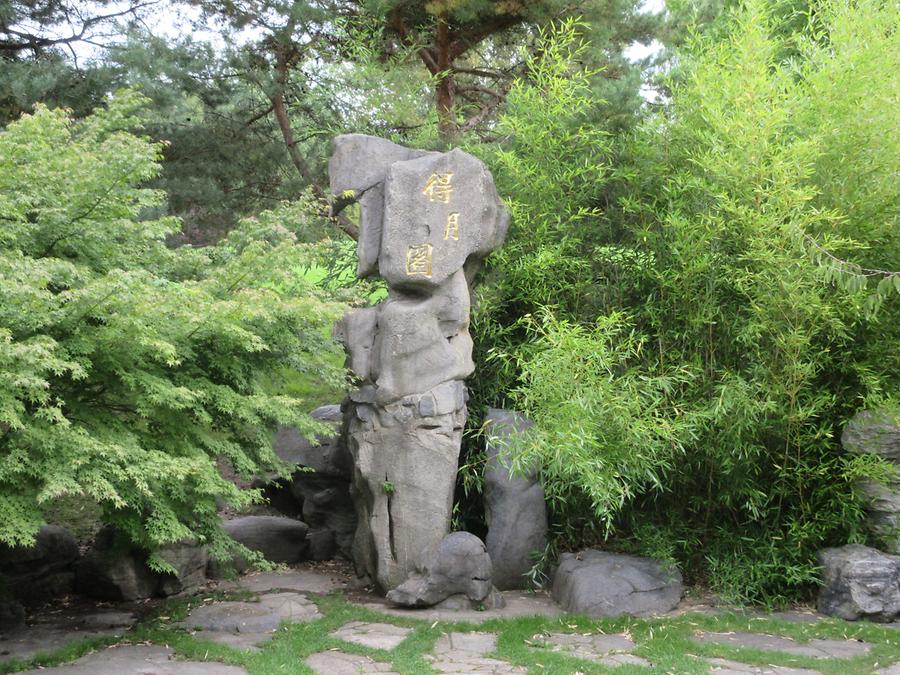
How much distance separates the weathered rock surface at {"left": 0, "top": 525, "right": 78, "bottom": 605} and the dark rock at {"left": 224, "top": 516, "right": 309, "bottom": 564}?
1.20 meters

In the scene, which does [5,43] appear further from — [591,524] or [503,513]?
[591,524]

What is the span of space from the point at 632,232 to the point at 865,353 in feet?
5.85

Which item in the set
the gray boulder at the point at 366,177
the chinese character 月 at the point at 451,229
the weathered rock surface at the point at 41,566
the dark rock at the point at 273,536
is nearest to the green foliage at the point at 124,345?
the gray boulder at the point at 366,177

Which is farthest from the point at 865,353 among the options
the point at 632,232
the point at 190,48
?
the point at 190,48

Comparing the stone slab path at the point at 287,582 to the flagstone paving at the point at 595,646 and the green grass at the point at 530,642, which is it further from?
the flagstone paving at the point at 595,646

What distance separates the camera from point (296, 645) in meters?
5.02

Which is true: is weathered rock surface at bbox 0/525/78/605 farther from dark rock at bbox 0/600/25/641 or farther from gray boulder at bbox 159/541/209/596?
gray boulder at bbox 159/541/209/596

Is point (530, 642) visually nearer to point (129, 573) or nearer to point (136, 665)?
point (136, 665)

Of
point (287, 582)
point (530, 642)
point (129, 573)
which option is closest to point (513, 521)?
point (530, 642)

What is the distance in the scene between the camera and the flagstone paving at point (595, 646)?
480 centimetres

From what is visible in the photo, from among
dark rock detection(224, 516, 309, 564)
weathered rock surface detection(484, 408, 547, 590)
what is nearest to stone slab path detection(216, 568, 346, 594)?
dark rock detection(224, 516, 309, 564)

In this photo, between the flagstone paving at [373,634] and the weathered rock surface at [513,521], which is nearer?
the flagstone paving at [373,634]

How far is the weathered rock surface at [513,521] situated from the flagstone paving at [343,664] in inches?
63.5

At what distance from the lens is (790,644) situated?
5074mm
